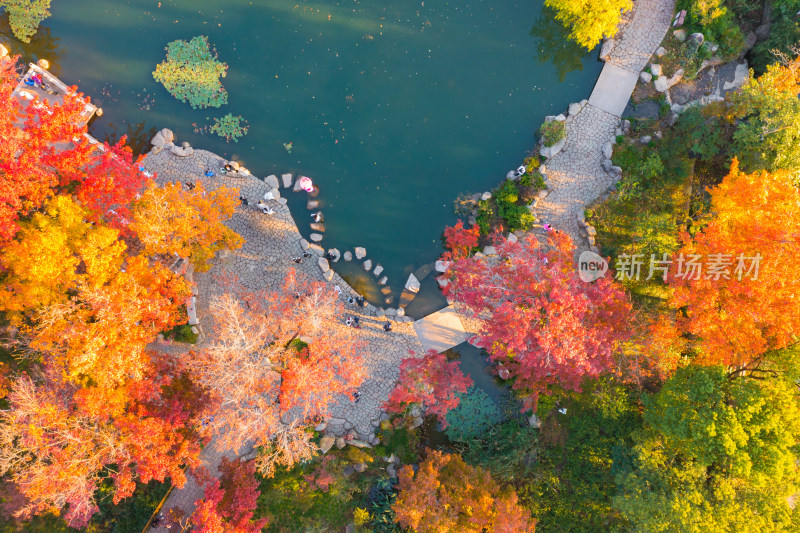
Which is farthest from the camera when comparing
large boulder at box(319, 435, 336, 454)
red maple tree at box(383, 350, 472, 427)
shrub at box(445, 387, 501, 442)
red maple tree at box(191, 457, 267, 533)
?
shrub at box(445, 387, 501, 442)

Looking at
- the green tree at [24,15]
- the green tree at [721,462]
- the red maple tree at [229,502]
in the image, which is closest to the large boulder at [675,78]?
the green tree at [721,462]

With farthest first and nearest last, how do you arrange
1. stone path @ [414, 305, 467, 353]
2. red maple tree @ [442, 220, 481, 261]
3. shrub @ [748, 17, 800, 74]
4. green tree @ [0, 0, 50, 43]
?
green tree @ [0, 0, 50, 43] < stone path @ [414, 305, 467, 353] < red maple tree @ [442, 220, 481, 261] < shrub @ [748, 17, 800, 74]

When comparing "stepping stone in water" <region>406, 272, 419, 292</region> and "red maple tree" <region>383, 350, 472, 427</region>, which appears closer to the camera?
"red maple tree" <region>383, 350, 472, 427</region>

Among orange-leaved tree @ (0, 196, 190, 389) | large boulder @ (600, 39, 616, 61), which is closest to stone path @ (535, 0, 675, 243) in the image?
large boulder @ (600, 39, 616, 61)


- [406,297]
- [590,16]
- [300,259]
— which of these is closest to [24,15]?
[300,259]

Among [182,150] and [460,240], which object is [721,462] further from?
[182,150]

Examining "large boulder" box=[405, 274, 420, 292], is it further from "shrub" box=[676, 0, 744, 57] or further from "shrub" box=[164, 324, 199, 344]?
"shrub" box=[676, 0, 744, 57]

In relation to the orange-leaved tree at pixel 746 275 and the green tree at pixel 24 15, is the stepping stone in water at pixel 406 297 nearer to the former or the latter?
the orange-leaved tree at pixel 746 275
